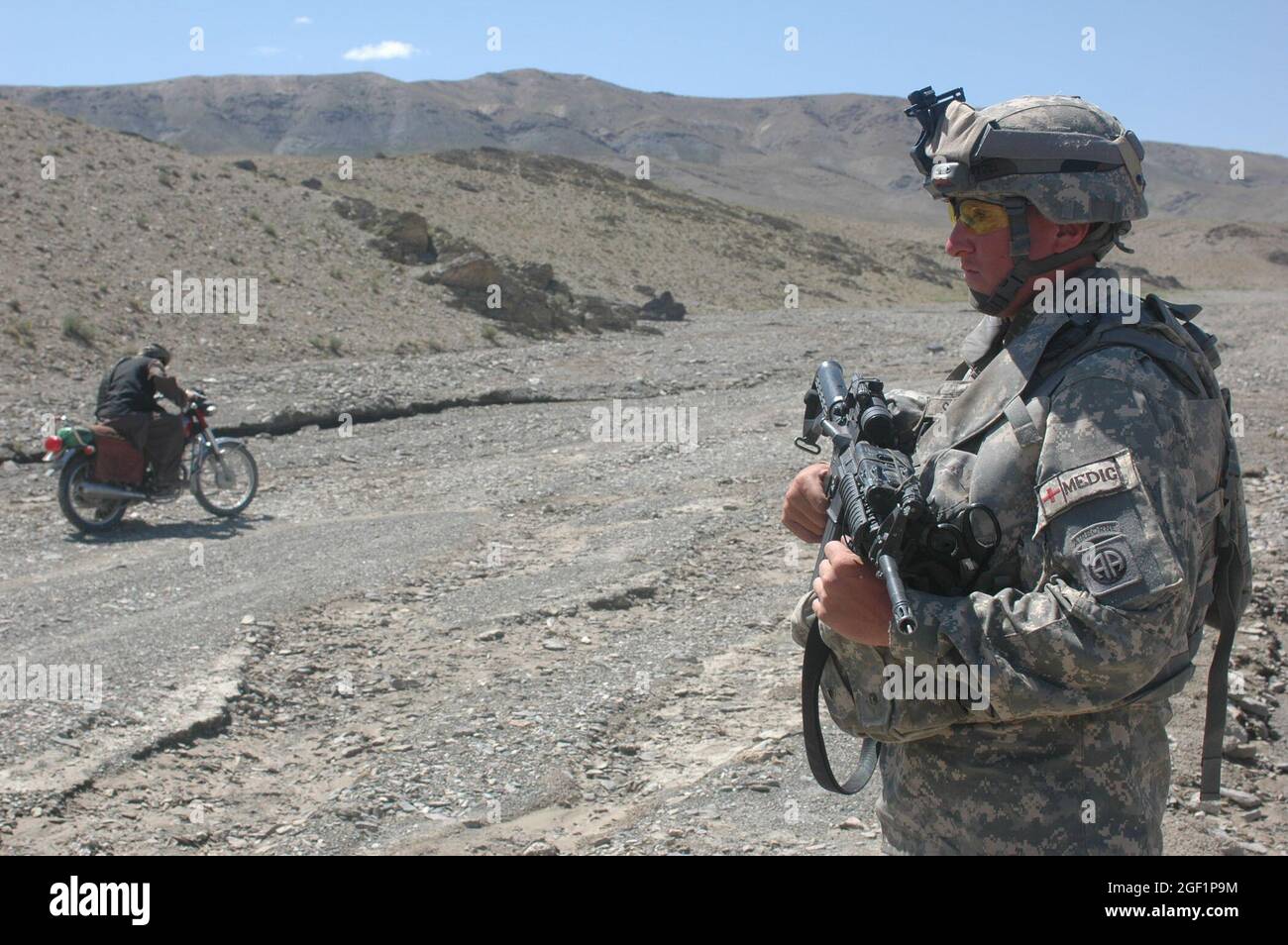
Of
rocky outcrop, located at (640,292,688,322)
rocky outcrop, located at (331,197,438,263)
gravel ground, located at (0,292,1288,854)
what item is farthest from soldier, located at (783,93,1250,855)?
rocky outcrop, located at (640,292,688,322)

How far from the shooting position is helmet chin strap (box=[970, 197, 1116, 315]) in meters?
1.98

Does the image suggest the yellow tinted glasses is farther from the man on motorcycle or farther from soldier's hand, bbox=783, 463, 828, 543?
the man on motorcycle

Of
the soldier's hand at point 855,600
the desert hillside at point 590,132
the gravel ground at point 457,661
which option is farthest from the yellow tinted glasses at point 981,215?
the desert hillside at point 590,132

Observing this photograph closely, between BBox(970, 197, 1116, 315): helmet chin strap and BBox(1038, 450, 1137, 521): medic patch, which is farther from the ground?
BBox(970, 197, 1116, 315): helmet chin strap

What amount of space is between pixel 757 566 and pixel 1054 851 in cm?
565

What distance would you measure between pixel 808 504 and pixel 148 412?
7883mm

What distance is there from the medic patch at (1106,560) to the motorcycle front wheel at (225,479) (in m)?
8.37

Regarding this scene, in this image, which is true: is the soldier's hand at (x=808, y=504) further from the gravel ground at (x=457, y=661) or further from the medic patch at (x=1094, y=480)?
the gravel ground at (x=457, y=661)

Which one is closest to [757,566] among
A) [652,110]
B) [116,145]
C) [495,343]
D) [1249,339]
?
[495,343]

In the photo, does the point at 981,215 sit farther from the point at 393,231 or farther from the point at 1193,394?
the point at 393,231

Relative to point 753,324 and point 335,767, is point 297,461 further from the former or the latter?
point 753,324

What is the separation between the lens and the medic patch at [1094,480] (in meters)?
1.70

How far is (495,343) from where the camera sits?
21250mm

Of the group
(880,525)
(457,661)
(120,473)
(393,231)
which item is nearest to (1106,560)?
(880,525)
